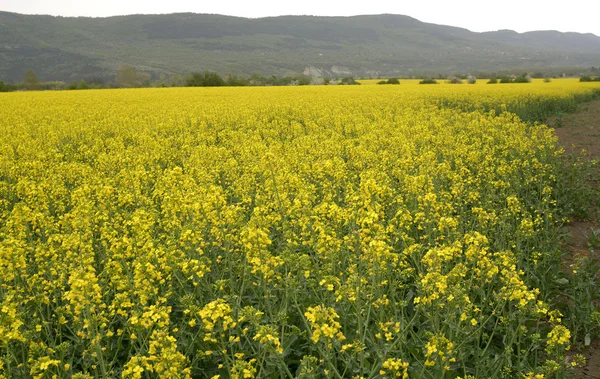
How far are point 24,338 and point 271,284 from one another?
2411mm

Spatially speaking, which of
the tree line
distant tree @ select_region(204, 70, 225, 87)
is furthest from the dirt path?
distant tree @ select_region(204, 70, 225, 87)

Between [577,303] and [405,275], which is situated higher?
[405,275]

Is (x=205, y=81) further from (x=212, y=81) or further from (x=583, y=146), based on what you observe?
(x=583, y=146)

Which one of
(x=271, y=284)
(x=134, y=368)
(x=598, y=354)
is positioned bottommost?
(x=598, y=354)

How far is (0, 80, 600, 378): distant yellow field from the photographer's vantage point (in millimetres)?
3562

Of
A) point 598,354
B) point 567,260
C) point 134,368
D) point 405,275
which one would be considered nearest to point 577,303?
point 598,354

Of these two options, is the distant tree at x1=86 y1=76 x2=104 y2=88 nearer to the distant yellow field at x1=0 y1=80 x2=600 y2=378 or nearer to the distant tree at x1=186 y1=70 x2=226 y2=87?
the distant tree at x1=186 y1=70 x2=226 y2=87

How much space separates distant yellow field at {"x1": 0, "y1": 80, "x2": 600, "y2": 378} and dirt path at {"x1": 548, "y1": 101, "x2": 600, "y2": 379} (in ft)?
1.19

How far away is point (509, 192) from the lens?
27.0 ft

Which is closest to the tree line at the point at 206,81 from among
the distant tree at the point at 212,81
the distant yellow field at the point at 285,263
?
the distant tree at the point at 212,81

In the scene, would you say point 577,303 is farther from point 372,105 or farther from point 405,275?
point 372,105

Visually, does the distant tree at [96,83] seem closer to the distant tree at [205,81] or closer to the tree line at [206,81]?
the tree line at [206,81]

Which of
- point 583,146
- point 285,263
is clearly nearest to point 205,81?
point 583,146

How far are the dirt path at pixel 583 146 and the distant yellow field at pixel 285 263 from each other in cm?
36
